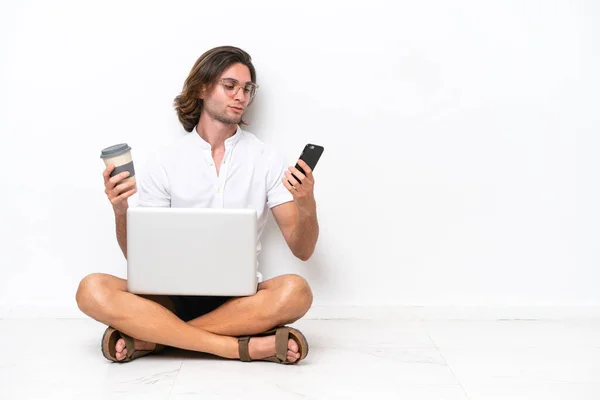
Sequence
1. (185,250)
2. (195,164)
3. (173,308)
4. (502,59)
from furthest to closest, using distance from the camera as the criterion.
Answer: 1. (502,59)
2. (195,164)
3. (173,308)
4. (185,250)

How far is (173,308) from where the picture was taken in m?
2.63

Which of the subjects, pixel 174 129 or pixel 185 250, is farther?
pixel 174 129

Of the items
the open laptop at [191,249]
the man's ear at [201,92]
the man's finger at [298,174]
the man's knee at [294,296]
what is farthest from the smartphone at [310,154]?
the man's ear at [201,92]

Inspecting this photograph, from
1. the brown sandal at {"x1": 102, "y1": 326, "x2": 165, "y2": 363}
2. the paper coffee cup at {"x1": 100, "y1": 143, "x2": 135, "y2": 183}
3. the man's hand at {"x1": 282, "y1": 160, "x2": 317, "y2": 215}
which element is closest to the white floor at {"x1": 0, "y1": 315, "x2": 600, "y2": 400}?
the brown sandal at {"x1": 102, "y1": 326, "x2": 165, "y2": 363}

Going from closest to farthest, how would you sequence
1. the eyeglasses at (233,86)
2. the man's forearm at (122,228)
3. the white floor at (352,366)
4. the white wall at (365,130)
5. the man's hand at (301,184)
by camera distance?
the white floor at (352,366) < the man's hand at (301,184) < the man's forearm at (122,228) < the eyeglasses at (233,86) < the white wall at (365,130)

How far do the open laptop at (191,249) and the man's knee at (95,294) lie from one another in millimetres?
139

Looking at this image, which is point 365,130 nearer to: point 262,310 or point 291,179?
point 291,179

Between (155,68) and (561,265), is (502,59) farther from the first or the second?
(155,68)

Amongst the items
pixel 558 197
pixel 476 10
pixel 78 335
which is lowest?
pixel 78 335

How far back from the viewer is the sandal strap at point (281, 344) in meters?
2.43

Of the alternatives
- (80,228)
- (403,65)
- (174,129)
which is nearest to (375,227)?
(403,65)

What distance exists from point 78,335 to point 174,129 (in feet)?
2.76

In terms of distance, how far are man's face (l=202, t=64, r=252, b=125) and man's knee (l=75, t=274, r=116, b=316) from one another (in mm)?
702

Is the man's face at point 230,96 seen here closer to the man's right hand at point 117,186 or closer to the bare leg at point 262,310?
the man's right hand at point 117,186
